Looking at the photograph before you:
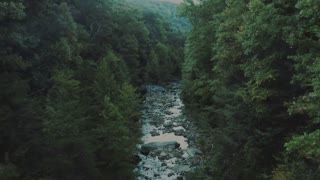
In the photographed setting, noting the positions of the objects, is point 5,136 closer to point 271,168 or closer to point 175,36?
point 271,168

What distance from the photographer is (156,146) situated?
30219 mm

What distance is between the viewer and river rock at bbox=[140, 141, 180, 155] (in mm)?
29531

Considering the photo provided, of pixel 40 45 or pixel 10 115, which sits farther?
pixel 40 45

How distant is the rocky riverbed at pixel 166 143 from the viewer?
2511 cm

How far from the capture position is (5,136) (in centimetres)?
1797

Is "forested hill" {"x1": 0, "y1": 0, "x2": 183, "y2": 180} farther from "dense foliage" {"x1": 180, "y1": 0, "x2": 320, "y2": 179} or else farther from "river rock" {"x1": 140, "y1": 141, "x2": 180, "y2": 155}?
"dense foliage" {"x1": 180, "y1": 0, "x2": 320, "y2": 179}

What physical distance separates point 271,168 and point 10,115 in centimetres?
1295

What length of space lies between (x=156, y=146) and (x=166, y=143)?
109cm

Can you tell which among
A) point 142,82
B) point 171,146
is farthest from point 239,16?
point 142,82

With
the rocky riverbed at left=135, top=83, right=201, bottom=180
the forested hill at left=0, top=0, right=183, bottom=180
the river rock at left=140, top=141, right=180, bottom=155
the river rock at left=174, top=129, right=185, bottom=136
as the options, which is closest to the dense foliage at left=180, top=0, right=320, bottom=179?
the rocky riverbed at left=135, top=83, right=201, bottom=180

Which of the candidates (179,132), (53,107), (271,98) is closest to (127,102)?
(53,107)

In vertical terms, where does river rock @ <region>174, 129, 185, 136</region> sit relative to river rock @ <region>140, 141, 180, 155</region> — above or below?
below

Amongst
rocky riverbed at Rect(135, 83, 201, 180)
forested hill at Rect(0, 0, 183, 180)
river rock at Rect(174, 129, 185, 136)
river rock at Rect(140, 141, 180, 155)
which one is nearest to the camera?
forested hill at Rect(0, 0, 183, 180)

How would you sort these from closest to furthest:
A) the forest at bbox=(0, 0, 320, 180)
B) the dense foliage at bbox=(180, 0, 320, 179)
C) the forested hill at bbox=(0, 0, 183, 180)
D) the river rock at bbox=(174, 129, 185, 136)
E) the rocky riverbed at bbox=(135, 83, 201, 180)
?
the dense foliage at bbox=(180, 0, 320, 179), the forest at bbox=(0, 0, 320, 180), the forested hill at bbox=(0, 0, 183, 180), the rocky riverbed at bbox=(135, 83, 201, 180), the river rock at bbox=(174, 129, 185, 136)
